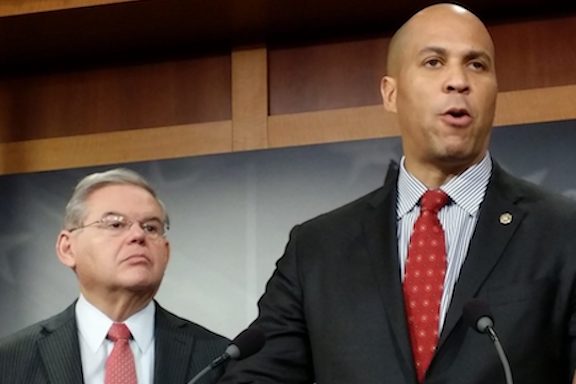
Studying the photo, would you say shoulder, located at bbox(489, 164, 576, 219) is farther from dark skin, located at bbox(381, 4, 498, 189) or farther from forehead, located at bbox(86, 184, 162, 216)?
forehead, located at bbox(86, 184, 162, 216)

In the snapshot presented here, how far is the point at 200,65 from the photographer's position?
152 inches

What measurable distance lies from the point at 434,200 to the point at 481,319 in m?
0.39

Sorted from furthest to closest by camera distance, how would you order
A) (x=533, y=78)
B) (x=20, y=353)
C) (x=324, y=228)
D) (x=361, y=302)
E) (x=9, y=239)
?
(x=9, y=239)
(x=533, y=78)
(x=20, y=353)
(x=324, y=228)
(x=361, y=302)

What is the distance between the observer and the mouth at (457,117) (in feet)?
7.60

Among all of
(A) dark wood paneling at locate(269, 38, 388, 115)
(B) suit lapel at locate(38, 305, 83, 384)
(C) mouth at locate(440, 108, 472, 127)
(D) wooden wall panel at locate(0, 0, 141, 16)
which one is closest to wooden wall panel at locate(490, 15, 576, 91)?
(A) dark wood paneling at locate(269, 38, 388, 115)

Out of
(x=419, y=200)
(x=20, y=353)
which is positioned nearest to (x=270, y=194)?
(x=20, y=353)

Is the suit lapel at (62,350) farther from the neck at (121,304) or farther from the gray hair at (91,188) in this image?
the gray hair at (91,188)

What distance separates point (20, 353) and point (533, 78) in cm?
165

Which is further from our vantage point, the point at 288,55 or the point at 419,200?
the point at 288,55

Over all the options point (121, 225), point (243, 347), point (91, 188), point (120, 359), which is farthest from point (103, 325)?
point (243, 347)

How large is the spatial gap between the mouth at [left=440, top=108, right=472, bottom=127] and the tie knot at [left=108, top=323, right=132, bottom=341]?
956mm

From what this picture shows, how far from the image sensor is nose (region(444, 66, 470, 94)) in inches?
91.7

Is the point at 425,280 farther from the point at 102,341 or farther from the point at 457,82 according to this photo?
the point at 102,341

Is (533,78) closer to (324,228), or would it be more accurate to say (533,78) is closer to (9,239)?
(324,228)
